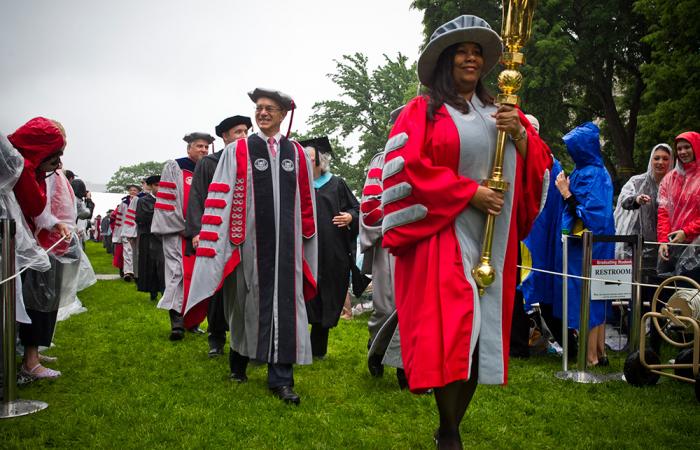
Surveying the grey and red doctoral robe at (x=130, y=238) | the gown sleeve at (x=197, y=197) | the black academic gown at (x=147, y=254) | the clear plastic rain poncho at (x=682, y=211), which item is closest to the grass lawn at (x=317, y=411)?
the clear plastic rain poncho at (x=682, y=211)

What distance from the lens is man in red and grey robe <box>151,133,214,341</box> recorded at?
762 cm

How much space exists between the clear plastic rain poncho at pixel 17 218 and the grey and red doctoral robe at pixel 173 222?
2.94 metres

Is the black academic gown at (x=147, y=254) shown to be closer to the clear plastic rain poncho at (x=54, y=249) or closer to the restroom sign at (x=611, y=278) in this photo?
the clear plastic rain poncho at (x=54, y=249)

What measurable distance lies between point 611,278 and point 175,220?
15.1ft

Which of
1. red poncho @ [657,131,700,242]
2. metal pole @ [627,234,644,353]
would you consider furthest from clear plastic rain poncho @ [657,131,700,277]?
metal pole @ [627,234,644,353]

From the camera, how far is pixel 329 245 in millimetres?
6805

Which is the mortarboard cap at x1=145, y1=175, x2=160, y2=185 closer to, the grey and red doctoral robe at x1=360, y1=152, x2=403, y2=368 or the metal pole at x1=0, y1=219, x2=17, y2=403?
the grey and red doctoral robe at x1=360, y1=152, x2=403, y2=368

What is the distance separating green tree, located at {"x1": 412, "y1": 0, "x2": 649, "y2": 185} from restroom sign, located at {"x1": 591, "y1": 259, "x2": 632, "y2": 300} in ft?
50.2

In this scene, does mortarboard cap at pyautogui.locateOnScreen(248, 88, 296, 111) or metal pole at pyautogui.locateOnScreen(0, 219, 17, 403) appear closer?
metal pole at pyautogui.locateOnScreen(0, 219, 17, 403)

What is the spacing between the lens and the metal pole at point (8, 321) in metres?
4.28

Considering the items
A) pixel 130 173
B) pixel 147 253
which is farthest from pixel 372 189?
pixel 130 173

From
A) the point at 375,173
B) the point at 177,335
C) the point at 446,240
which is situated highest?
the point at 375,173

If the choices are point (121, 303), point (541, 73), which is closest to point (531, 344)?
point (121, 303)

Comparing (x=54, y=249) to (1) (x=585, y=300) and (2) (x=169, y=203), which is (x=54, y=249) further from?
(1) (x=585, y=300)
